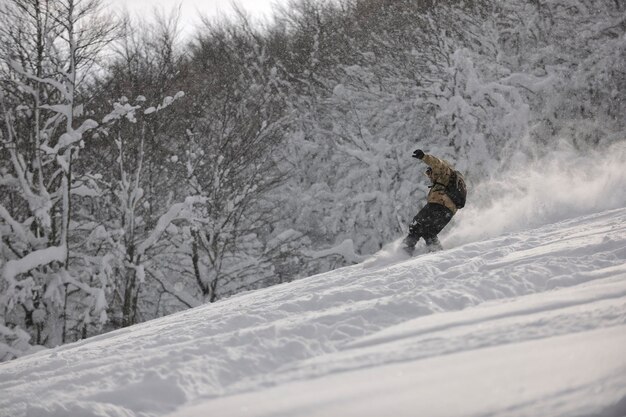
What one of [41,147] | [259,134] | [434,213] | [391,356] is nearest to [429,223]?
[434,213]

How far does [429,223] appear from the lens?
24.9ft

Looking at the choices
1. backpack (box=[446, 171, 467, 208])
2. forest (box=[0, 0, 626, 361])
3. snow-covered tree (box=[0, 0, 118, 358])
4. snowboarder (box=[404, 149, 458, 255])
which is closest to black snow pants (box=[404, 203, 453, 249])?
snowboarder (box=[404, 149, 458, 255])

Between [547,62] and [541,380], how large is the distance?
52.8 feet

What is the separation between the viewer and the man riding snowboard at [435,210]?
299 inches

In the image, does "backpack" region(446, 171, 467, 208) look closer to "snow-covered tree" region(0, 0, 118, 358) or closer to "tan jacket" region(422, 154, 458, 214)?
"tan jacket" region(422, 154, 458, 214)

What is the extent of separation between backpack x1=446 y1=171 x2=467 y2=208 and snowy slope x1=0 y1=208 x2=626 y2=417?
254 centimetres

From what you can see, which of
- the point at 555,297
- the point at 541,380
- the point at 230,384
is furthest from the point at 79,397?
the point at 555,297

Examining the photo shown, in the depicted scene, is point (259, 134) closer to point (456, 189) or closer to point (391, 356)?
point (456, 189)

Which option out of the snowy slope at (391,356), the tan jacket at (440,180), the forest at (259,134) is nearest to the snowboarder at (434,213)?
the tan jacket at (440,180)

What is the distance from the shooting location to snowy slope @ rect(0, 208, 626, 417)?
8.47 ft

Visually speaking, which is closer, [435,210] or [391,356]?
[391,356]

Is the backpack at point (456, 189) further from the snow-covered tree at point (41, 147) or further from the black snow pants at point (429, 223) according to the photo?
the snow-covered tree at point (41, 147)

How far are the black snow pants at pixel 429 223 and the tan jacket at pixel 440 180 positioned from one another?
0.07 m

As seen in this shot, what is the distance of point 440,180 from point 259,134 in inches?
421
